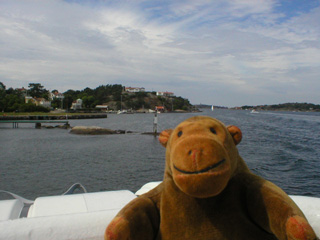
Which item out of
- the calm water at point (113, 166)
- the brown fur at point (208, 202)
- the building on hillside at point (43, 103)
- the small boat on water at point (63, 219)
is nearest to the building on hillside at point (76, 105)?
the building on hillside at point (43, 103)

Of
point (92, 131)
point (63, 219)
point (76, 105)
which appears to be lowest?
point (92, 131)

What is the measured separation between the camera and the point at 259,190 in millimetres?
2021

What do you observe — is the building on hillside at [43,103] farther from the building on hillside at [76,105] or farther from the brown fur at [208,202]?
the brown fur at [208,202]

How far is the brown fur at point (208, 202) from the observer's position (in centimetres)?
176

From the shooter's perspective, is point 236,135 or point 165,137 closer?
point 236,135

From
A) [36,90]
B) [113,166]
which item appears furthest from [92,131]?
[36,90]

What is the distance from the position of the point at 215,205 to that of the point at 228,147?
0.42 metres

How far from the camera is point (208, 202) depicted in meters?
2.02

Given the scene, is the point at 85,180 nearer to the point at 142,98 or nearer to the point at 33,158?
the point at 33,158

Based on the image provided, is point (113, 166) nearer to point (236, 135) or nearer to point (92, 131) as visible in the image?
point (236, 135)

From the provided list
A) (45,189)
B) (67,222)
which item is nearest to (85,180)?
(45,189)

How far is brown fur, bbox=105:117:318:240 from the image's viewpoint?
5.77 ft

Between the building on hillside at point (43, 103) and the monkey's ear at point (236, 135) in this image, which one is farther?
the building on hillside at point (43, 103)

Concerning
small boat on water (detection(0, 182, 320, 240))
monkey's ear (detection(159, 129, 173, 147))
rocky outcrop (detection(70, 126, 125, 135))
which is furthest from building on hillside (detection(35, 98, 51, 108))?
monkey's ear (detection(159, 129, 173, 147))
